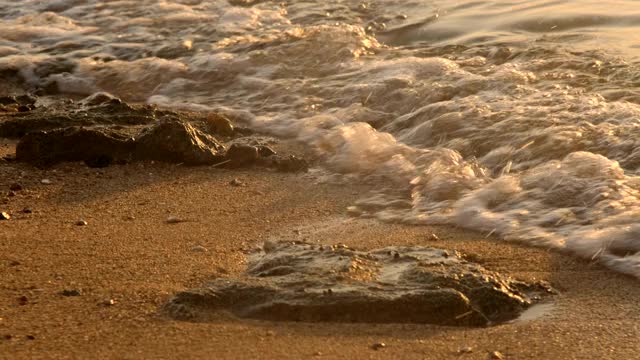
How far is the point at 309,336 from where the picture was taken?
3295 mm

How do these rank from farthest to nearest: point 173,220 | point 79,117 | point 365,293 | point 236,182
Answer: point 79,117
point 236,182
point 173,220
point 365,293

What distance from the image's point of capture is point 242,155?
5309 mm

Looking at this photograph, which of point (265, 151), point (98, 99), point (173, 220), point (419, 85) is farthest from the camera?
point (98, 99)

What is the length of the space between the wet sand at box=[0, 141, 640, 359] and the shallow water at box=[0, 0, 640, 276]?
0.79ft

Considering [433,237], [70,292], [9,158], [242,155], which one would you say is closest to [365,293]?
[433,237]

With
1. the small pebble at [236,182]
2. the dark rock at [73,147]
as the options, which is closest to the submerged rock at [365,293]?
the small pebble at [236,182]

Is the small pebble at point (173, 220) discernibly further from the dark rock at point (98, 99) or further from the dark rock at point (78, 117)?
the dark rock at point (98, 99)

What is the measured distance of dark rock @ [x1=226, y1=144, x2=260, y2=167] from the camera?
5.30m

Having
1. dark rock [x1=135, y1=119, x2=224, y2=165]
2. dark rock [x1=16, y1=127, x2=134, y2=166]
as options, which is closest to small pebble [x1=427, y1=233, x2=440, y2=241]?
dark rock [x1=135, y1=119, x2=224, y2=165]

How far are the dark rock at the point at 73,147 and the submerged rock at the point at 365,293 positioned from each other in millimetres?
1795

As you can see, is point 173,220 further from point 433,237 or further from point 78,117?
point 78,117

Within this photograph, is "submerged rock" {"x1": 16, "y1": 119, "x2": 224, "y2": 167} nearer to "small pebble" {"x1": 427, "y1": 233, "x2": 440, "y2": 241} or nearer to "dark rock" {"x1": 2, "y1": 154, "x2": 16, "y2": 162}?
"dark rock" {"x1": 2, "y1": 154, "x2": 16, "y2": 162}

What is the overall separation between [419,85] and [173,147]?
5.40 ft

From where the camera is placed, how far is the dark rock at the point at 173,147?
528cm
